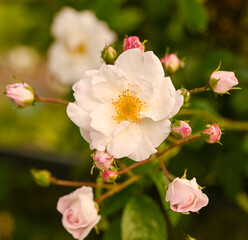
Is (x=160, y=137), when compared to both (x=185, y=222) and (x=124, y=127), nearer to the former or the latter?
(x=124, y=127)

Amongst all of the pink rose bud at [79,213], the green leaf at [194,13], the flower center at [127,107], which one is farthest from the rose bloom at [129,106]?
the green leaf at [194,13]

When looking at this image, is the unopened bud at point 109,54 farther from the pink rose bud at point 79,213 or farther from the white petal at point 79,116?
the pink rose bud at point 79,213

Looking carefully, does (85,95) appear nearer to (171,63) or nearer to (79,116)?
(79,116)

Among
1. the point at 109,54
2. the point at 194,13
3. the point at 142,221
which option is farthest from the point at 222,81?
the point at 194,13

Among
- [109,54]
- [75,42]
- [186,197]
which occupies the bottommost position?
[75,42]

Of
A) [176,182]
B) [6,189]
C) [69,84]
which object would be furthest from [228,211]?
[6,189]

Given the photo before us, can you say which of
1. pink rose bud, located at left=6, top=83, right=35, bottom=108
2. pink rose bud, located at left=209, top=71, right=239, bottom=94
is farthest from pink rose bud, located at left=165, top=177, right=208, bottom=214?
pink rose bud, located at left=6, top=83, right=35, bottom=108

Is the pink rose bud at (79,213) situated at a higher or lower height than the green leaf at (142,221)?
higher
